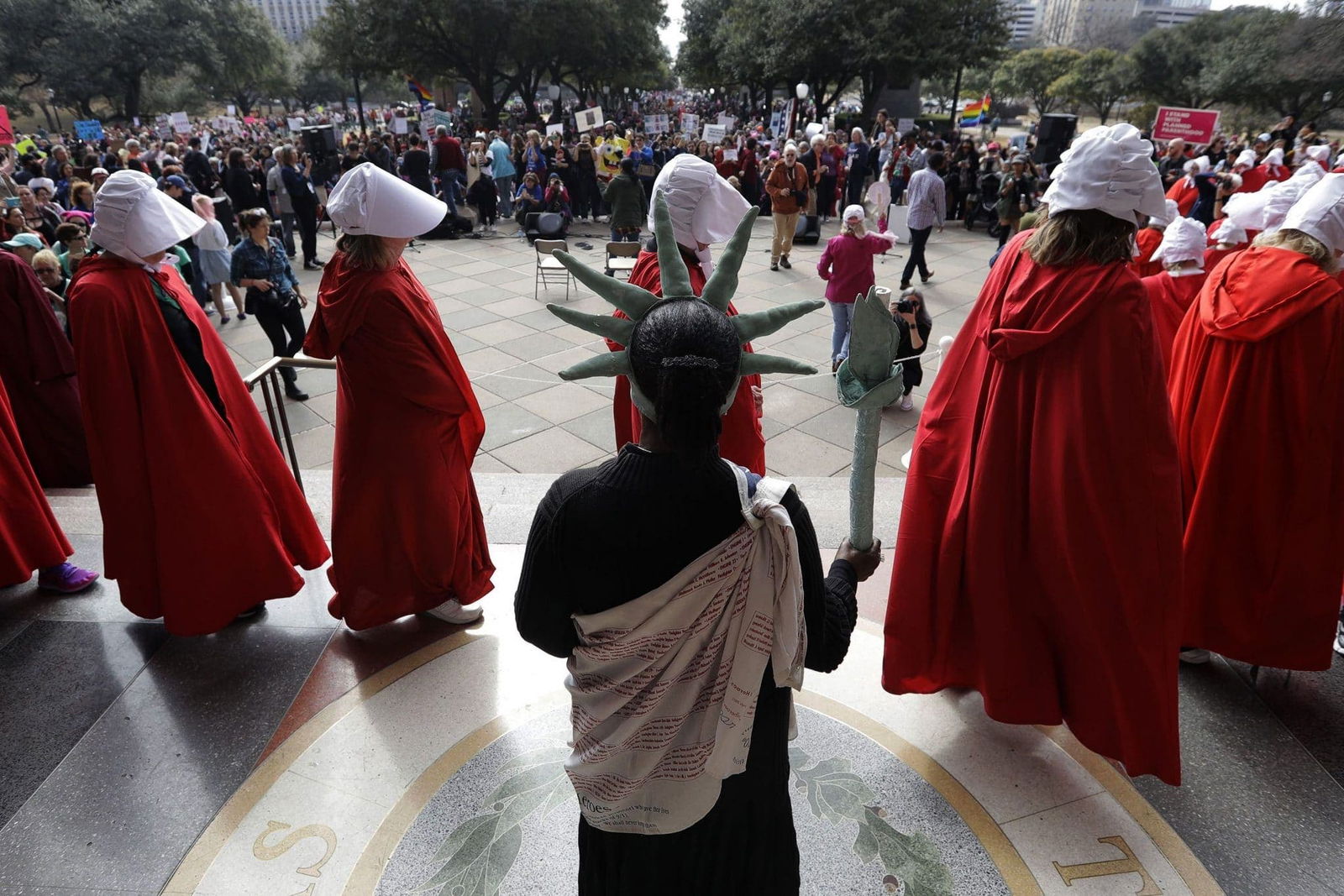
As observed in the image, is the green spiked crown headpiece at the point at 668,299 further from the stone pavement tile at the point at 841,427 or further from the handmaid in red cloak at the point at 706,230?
the stone pavement tile at the point at 841,427

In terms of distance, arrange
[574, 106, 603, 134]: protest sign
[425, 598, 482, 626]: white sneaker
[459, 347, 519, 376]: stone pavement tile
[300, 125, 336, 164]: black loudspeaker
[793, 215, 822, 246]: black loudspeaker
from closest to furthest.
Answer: [425, 598, 482, 626]: white sneaker < [459, 347, 519, 376]: stone pavement tile < [793, 215, 822, 246]: black loudspeaker < [300, 125, 336, 164]: black loudspeaker < [574, 106, 603, 134]: protest sign

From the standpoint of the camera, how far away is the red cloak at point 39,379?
14.0 ft

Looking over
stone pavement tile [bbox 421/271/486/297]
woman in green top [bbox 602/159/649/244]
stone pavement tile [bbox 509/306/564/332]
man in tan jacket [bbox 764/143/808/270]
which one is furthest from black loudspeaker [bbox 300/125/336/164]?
man in tan jacket [bbox 764/143/808/270]

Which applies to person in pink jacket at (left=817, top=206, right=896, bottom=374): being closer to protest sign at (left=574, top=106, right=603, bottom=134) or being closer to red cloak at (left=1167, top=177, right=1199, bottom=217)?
red cloak at (left=1167, top=177, right=1199, bottom=217)

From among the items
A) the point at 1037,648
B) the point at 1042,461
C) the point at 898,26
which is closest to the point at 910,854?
the point at 1037,648

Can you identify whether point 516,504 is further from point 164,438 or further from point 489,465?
point 164,438

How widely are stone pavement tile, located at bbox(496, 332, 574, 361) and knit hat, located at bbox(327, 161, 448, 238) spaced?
5353mm

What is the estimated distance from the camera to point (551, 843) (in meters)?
2.63

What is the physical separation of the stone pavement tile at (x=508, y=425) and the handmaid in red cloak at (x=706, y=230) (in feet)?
12.1

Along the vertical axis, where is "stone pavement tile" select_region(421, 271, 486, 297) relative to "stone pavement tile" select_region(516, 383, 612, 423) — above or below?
A: above

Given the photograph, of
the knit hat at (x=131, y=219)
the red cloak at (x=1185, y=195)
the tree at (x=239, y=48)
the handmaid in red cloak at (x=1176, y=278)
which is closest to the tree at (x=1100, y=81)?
the red cloak at (x=1185, y=195)

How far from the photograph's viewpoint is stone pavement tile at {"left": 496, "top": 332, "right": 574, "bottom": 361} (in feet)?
28.1

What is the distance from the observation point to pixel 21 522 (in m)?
3.78

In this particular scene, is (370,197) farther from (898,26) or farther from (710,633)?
(898,26)
